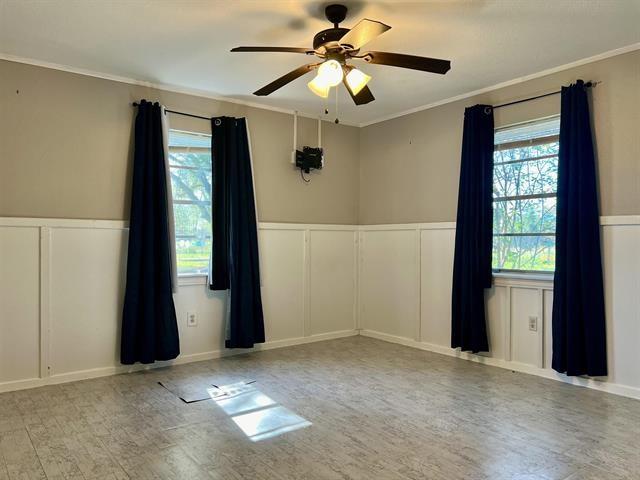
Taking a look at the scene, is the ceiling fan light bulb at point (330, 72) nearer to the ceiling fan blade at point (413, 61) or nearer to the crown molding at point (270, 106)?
the ceiling fan blade at point (413, 61)

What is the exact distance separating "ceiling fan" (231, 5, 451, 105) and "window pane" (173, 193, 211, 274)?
1.70 m

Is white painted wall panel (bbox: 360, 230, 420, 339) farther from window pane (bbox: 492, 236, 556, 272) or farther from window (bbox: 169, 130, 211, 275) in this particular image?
window (bbox: 169, 130, 211, 275)

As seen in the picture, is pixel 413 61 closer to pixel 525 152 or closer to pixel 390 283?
pixel 525 152

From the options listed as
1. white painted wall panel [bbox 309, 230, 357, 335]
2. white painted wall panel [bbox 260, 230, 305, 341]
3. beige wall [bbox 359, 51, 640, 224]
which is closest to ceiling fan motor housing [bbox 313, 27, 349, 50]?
beige wall [bbox 359, 51, 640, 224]

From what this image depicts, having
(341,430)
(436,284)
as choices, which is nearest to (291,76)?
(341,430)

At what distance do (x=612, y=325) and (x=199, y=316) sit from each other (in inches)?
135

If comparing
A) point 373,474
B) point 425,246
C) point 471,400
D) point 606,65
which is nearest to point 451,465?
point 373,474

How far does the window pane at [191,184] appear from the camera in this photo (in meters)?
4.34

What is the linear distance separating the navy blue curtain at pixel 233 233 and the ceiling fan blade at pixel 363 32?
2036mm

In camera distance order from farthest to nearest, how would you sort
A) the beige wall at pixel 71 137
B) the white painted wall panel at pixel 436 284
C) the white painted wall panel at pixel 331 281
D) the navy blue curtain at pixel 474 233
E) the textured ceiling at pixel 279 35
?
the white painted wall panel at pixel 331 281 → the white painted wall panel at pixel 436 284 → the navy blue curtain at pixel 474 233 → the beige wall at pixel 71 137 → the textured ceiling at pixel 279 35

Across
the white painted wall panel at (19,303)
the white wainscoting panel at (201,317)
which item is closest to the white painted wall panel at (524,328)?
the white wainscoting panel at (201,317)

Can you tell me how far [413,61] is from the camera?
2678mm

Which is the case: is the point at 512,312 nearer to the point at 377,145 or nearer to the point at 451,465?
the point at 451,465

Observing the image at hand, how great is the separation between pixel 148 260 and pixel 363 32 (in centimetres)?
252
